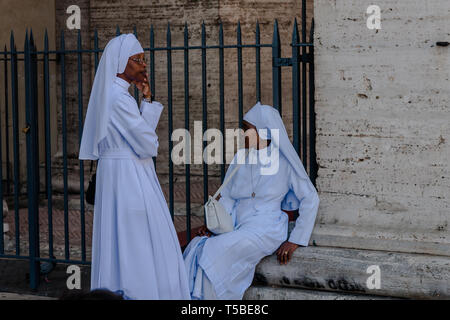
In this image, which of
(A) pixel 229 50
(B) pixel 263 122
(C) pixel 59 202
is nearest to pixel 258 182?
(B) pixel 263 122

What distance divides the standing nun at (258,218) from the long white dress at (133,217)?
0.59ft

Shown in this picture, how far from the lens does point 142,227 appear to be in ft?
15.1

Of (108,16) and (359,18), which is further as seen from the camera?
(108,16)

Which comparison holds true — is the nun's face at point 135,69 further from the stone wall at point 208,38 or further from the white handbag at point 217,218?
the stone wall at point 208,38

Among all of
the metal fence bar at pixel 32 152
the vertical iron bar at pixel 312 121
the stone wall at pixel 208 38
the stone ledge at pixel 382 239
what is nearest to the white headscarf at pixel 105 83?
the vertical iron bar at pixel 312 121

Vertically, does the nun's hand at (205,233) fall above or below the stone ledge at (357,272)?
above

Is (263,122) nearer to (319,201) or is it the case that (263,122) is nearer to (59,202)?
(319,201)

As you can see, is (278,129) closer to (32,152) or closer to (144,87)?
(144,87)

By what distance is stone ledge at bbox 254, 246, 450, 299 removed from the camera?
4.54m

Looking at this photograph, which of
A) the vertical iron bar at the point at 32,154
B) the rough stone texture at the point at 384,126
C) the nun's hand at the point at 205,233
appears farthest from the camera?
the vertical iron bar at the point at 32,154

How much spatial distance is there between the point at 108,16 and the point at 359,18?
586 cm

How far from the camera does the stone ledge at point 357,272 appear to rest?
4.54 meters

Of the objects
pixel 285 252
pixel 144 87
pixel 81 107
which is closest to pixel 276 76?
pixel 144 87

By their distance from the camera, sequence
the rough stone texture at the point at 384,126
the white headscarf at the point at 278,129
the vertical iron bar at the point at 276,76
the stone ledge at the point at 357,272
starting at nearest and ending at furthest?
the stone ledge at the point at 357,272, the rough stone texture at the point at 384,126, the white headscarf at the point at 278,129, the vertical iron bar at the point at 276,76
